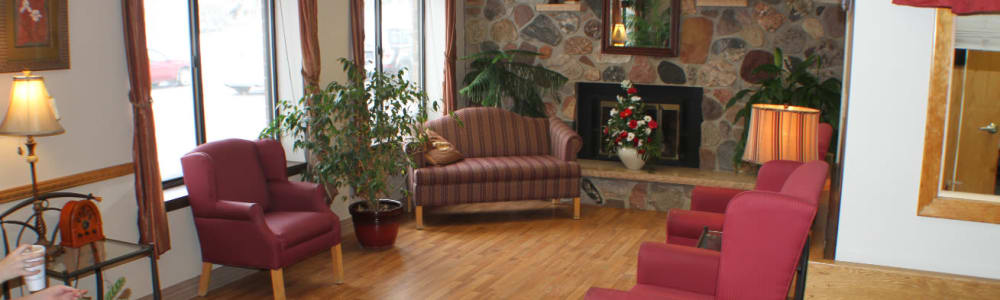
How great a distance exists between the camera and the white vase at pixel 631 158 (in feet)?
21.1

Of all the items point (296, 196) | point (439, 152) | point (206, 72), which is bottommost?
point (296, 196)

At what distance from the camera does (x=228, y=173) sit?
4332mm

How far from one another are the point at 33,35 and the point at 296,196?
5.30 feet

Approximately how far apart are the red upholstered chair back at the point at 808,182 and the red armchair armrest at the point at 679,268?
44cm

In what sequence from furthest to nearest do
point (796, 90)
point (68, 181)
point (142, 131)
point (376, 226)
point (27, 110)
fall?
point (796, 90) < point (376, 226) < point (142, 131) < point (68, 181) < point (27, 110)

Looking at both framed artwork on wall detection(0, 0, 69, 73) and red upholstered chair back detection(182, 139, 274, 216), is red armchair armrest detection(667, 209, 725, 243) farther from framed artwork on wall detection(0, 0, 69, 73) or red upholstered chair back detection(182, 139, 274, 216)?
framed artwork on wall detection(0, 0, 69, 73)

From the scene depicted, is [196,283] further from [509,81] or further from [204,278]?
[509,81]

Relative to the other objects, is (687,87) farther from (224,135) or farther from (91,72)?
(91,72)

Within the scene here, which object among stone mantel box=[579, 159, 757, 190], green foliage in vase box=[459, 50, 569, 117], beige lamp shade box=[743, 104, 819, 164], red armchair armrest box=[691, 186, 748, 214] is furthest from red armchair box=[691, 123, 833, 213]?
green foliage in vase box=[459, 50, 569, 117]

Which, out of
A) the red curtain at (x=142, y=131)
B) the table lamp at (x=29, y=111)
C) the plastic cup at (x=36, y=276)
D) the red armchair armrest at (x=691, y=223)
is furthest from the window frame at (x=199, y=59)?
the red armchair armrest at (x=691, y=223)

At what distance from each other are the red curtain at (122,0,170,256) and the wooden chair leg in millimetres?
346

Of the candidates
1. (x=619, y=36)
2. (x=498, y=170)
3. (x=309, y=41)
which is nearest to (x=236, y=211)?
(x=309, y=41)

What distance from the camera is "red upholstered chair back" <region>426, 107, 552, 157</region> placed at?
6.29 m

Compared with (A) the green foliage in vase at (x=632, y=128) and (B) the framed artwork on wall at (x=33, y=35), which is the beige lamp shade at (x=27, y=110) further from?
(A) the green foliage in vase at (x=632, y=128)
